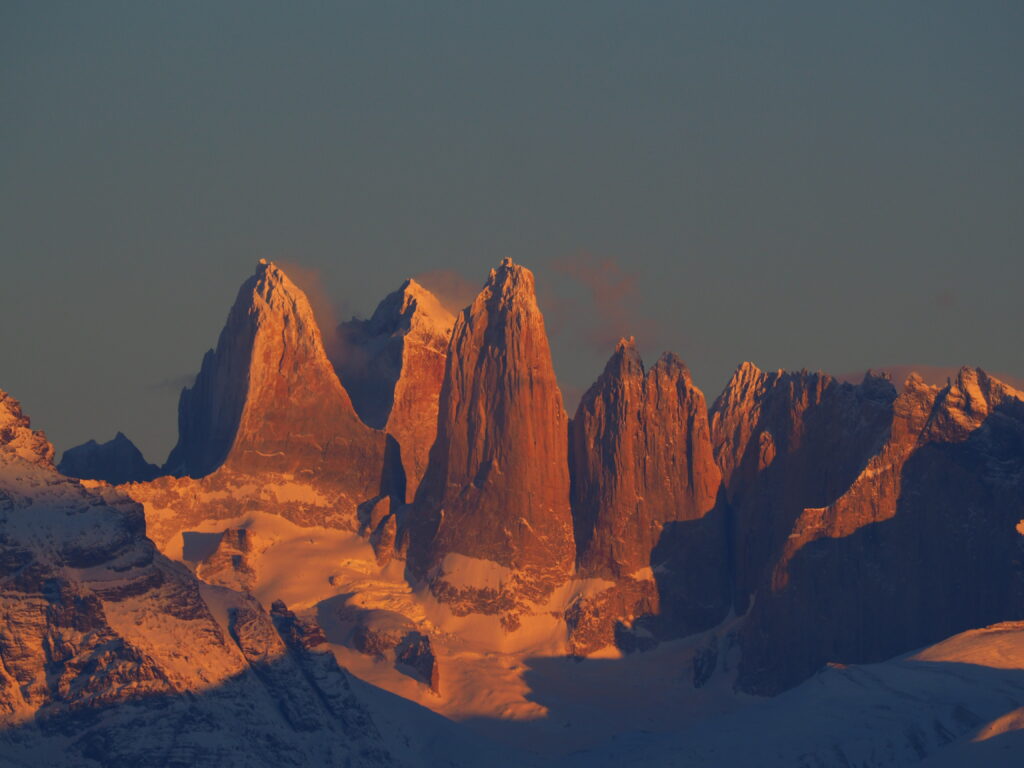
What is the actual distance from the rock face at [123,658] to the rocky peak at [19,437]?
0.27 feet

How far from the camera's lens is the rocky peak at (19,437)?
186 meters

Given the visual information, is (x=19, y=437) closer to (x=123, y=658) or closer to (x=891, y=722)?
(x=123, y=658)

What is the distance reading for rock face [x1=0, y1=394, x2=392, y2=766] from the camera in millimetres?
175375

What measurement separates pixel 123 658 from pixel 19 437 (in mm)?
16402

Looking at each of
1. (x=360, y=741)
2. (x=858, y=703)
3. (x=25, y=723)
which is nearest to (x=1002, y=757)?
(x=858, y=703)

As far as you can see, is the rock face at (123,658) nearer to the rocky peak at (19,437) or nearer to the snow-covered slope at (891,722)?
the rocky peak at (19,437)

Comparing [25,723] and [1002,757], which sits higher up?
[25,723]

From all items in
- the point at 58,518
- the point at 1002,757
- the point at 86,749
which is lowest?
the point at 1002,757

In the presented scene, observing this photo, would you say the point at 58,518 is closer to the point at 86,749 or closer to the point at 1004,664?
the point at 86,749

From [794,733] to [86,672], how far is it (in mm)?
44115

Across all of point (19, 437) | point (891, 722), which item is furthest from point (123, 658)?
point (891, 722)

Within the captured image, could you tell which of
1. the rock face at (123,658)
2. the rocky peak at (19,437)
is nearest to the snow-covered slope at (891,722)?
the rock face at (123,658)

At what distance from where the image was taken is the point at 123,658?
178375 mm

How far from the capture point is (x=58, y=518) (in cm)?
18338
